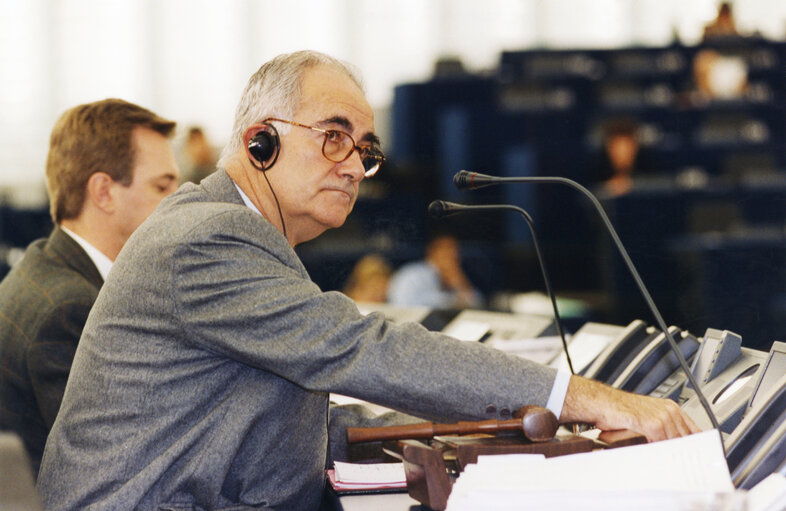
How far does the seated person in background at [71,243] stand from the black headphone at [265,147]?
→ 0.65 m

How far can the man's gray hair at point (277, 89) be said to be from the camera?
1535mm

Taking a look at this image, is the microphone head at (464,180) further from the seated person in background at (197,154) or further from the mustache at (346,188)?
the seated person in background at (197,154)

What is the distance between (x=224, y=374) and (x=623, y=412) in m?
0.57

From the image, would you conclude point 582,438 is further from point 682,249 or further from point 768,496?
point 682,249

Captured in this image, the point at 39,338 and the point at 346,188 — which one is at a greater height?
the point at 346,188

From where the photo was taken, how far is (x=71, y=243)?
6.82 ft

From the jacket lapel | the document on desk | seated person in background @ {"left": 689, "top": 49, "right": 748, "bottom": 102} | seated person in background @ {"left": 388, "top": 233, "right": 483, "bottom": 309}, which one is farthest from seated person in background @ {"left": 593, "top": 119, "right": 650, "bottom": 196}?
the document on desk

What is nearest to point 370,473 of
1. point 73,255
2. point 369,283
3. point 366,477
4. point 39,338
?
point 366,477

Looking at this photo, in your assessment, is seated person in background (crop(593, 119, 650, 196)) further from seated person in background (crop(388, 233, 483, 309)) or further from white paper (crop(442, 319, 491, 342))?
white paper (crop(442, 319, 491, 342))

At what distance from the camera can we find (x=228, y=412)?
1303 mm

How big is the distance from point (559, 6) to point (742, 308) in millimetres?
6181

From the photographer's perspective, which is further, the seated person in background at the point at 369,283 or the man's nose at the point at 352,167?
the seated person in background at the point at 369,283

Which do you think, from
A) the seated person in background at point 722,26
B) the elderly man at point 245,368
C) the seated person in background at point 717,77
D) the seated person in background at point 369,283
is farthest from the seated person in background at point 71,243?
the seated person in background at point 722,26

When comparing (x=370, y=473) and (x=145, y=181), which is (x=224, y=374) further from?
(x=145, y=181)
